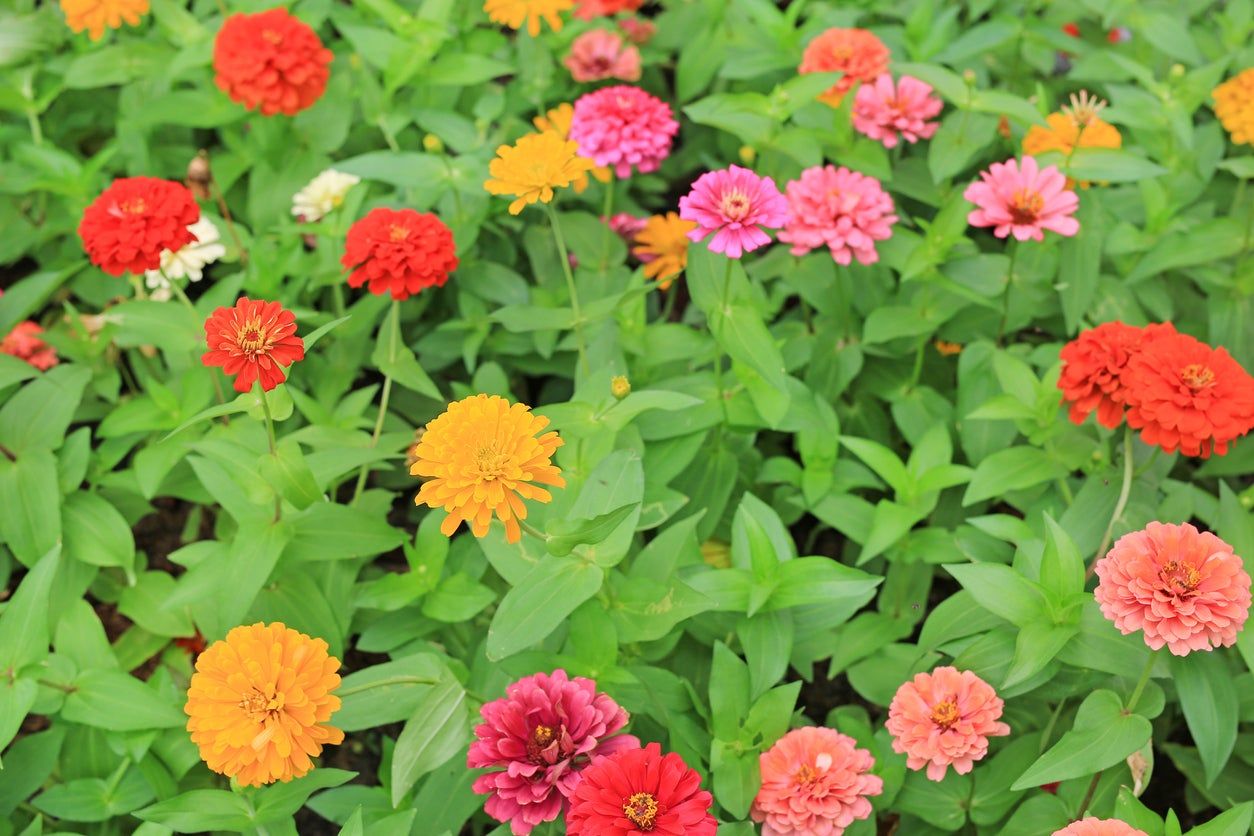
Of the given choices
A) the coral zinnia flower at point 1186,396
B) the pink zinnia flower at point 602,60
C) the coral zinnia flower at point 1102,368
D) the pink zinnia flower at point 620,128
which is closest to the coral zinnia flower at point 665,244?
the pink zinnia flower at point 620,128

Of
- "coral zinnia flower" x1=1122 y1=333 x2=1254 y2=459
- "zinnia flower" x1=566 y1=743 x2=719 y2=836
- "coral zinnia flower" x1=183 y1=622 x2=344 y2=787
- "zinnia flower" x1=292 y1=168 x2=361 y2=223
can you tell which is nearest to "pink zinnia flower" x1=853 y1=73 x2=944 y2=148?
"coral zinnia flower" x1=1122 y1=333 x2=1254 y2=459

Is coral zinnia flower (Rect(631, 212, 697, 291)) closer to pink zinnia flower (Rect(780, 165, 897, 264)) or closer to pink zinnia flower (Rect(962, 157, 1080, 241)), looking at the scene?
pink zinnia flower (Rect(780, 165, 897, 264))

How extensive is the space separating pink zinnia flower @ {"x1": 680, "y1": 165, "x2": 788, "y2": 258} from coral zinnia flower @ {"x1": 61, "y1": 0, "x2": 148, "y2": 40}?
1539mm

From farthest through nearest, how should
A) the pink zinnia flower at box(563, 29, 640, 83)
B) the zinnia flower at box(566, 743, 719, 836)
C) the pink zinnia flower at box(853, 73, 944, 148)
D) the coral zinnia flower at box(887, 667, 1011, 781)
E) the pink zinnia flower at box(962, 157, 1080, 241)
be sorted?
the pink zinnia flower at box(563, 29, 640, 83)
the pink zinnia flower at box(853, 73, 944, 148)
the pink zinnia flower at box(962, 157, 1080, 241)
the coral zinnia flower at box(887, 667, 1011, 781)
the zinnia flower at box(566, 743, 719, 836)

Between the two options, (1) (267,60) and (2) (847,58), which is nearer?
(1) (267,60)

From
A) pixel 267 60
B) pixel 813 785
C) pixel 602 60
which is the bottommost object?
pixel 813 785

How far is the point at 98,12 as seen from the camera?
2.48 meters

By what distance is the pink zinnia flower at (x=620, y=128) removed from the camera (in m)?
2.24

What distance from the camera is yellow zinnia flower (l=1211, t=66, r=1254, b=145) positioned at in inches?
87.0

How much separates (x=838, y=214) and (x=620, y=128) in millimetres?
499

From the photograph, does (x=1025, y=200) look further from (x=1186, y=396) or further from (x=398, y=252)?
(x=398, y=252)

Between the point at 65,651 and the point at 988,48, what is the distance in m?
2.38

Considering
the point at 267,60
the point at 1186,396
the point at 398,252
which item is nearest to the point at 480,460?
the point at 398,252

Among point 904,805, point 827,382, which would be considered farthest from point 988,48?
point 904,805
